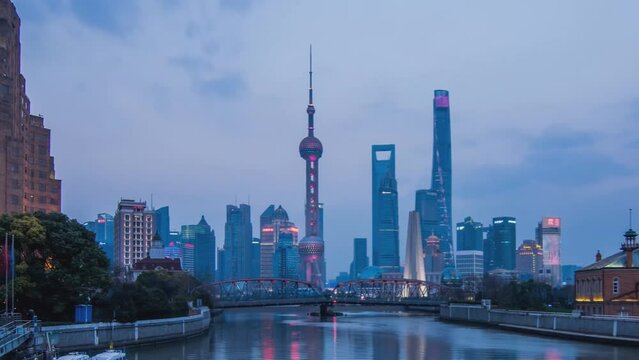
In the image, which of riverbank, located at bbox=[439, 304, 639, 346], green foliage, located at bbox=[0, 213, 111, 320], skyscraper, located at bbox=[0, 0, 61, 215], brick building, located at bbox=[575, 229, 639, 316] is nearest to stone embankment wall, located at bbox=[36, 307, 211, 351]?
green foliage, located at bbox=[0, 213, 111, 320]

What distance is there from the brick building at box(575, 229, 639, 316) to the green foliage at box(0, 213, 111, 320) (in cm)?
5315

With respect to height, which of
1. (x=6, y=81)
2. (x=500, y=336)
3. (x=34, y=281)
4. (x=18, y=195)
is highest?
(x=6, y=81)

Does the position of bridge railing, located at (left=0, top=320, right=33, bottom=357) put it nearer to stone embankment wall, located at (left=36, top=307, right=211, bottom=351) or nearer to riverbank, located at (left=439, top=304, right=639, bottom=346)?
stone embankment wall, located at (left=36, top=307, right=211, bottom=351)

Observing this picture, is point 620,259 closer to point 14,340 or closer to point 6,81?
point 14,340

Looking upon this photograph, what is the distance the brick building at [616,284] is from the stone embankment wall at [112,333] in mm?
45302

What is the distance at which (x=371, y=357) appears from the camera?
71.6 meters

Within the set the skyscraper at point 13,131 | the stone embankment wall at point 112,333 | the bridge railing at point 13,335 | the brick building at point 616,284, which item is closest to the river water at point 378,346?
the stone embankment wall at point 112,333

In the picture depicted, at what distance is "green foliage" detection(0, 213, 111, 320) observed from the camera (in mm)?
67938

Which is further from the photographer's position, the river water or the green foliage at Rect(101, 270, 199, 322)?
the green foliage at Rect(101, 270, 199, 322)

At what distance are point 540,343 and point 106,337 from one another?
138 feet

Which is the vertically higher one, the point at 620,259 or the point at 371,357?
the point at 620,259

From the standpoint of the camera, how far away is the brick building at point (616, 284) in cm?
9056

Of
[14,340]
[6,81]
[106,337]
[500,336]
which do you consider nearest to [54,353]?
[14,340]

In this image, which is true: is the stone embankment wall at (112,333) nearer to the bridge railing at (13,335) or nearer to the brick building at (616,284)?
the bridge railing at (13,335)
